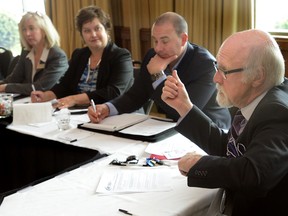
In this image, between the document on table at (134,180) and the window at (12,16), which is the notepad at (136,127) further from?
the window at (12,16)

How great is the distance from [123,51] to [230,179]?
73.6 inches

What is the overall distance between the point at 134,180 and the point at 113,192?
4.3 inches

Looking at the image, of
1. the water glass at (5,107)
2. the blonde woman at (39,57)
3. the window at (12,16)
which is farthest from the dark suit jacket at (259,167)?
Answer: the window at (12,16)

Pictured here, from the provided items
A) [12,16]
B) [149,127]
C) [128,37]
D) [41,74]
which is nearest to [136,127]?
[149,127]

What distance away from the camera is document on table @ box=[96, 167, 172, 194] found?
1.37 meters

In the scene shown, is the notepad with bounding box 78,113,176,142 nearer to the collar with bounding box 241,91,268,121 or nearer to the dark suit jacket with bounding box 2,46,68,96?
the collar with bounding box 241,91,268,121

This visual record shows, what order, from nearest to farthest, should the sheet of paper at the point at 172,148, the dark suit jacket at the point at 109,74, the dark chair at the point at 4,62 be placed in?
the sheet of paper at the point at 172,148
the dark suit jacket at the point at 109,74
the dark chair at the point at 4,62

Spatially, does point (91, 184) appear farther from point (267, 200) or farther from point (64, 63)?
point (64, 63)

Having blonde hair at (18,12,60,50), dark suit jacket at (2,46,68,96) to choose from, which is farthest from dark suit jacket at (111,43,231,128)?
→ blonde hair at (18,12,60,50)

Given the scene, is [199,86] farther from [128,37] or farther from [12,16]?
[12,16]

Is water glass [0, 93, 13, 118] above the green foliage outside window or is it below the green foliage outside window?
below

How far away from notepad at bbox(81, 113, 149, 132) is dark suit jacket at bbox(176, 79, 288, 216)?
0.85m

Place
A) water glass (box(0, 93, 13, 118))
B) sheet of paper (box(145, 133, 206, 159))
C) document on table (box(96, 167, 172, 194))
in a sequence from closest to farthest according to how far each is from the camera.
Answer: document on table (box(96, 167, 172, 194)) → sheet of paper (box(145, 133, 206, 159)) → water glass (box(0, 93, 13, 118))

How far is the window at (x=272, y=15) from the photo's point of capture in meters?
3.22
